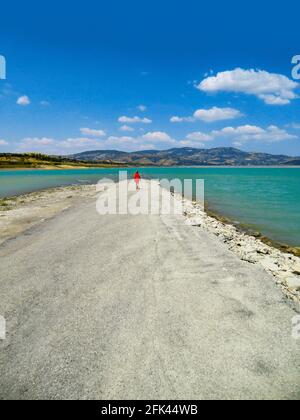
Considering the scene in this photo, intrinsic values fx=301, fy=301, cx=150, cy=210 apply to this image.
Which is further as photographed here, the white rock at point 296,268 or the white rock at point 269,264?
the white rock at point 296,268

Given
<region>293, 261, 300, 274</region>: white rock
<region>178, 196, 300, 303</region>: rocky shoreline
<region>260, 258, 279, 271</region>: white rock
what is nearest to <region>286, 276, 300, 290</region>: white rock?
<region>178, 196, 300, 303</region>: rocky shoreline

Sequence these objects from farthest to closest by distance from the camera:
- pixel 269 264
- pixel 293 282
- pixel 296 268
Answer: pixel 296 268 → pixel 269 264 → pixel 293 282

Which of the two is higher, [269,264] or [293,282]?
[269,264]

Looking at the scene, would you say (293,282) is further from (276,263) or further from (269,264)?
(276,263)

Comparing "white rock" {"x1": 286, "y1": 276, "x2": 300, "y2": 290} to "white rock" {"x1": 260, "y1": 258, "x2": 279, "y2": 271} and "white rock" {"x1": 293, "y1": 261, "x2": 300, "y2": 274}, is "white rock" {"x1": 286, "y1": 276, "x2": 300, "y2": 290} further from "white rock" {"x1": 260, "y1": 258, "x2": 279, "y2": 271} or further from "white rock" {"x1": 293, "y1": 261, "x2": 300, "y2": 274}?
"white rock" {"x1": 293, "y1": 261, "x2": 300, "y2": 274}

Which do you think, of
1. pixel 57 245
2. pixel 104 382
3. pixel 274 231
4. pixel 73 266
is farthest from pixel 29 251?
pixel 274 231

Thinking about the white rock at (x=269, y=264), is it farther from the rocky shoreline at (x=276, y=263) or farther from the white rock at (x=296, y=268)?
the white rock at (x=296, y=268)

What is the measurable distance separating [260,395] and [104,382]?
3.00 m

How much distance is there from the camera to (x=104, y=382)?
19.7ft

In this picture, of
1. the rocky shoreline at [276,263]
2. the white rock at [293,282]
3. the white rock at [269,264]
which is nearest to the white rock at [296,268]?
the rocky shoreline at [276,263]

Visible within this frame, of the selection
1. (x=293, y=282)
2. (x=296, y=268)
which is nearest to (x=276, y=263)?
(x=296, y=268)

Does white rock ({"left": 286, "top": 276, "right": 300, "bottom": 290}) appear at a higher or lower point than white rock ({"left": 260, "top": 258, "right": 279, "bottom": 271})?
lower

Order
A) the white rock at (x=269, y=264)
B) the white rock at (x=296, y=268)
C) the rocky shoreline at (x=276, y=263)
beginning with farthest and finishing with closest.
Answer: the white rock at (x=296, y=268)
the white rock at (x=269, y=264)
the rocky shoreline at (x=276, y=263)
